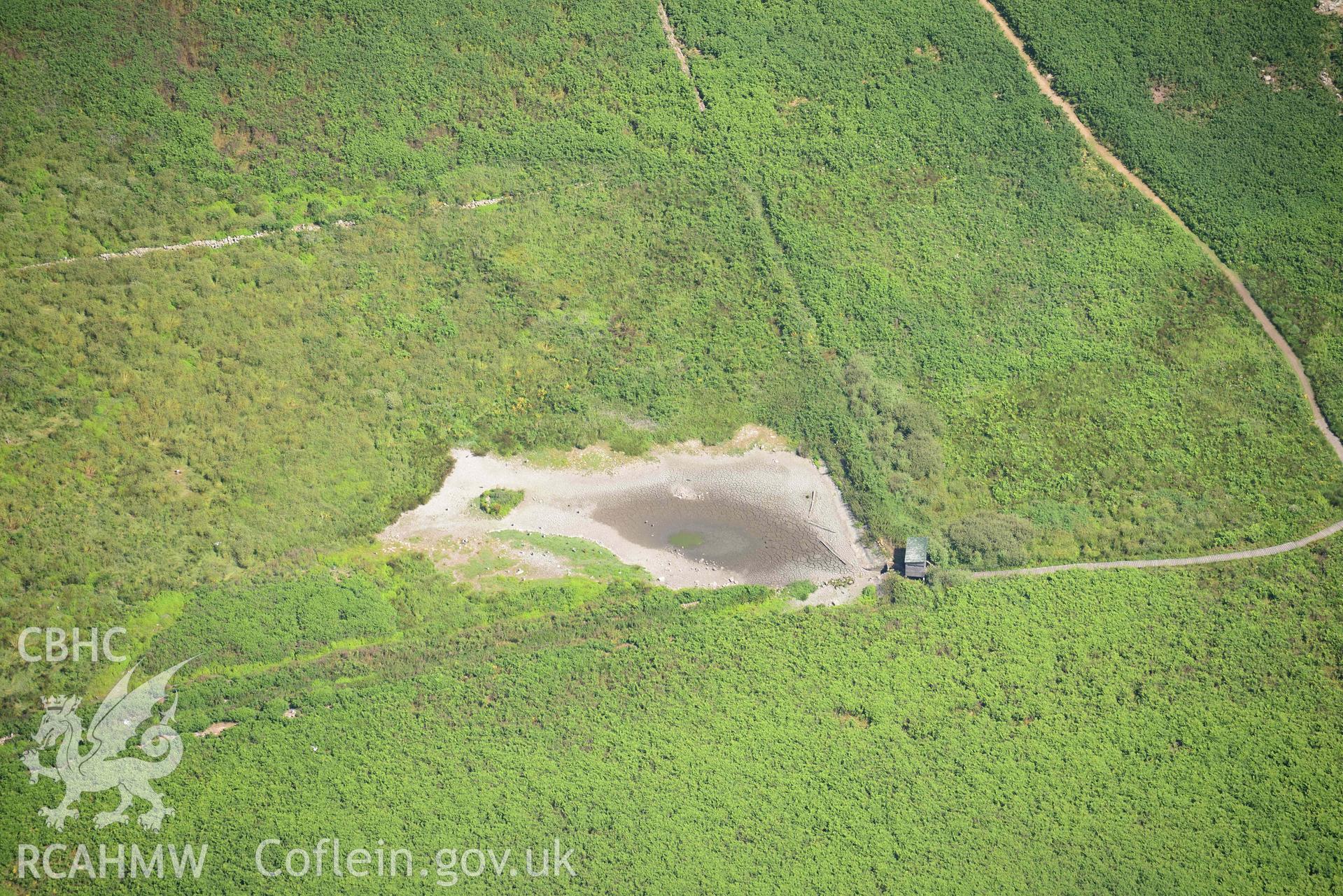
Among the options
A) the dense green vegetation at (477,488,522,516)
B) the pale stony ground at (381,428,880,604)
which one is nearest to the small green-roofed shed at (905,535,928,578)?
the pale stony ground at (381,428,880,604)

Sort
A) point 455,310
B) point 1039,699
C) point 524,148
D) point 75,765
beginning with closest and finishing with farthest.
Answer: point 75,765, point 1039,699, point 455,310, point 524,148

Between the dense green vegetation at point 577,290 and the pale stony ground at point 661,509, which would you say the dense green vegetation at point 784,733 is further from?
the dense green vegetation at point 577,290

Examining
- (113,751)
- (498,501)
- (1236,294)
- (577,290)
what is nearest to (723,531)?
(498,501)

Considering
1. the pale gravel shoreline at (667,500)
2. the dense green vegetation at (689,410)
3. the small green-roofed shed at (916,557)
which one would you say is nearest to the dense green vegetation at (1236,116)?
the dense green vegetation at (689,410)

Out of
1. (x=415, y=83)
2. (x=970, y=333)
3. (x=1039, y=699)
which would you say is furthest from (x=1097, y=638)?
(x=415, y=83)

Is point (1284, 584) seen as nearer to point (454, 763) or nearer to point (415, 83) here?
point (454, 763)

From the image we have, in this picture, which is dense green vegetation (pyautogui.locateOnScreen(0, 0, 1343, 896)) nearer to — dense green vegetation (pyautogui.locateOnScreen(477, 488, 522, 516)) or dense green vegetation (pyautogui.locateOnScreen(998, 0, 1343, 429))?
dense green vegetation (pyautogui.locateOnScreen(477, 488, 522, 516))

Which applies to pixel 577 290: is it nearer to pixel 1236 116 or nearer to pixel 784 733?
pixel 784 733
